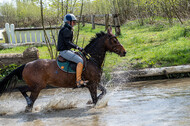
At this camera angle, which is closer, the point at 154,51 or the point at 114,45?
the point at 114,45

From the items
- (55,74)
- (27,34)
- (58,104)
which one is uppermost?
(55,74)

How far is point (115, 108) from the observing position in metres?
7.19

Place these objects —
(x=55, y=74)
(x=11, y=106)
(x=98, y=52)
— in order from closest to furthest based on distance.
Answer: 1. (x=55, y=74)
2. (x=98, y=52)
3. (x=11, y=106)

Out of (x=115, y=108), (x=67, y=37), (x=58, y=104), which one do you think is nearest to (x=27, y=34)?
(x=58, y=104)

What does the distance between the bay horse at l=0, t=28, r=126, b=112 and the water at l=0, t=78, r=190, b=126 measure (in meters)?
0.47

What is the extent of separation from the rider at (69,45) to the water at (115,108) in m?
0.93

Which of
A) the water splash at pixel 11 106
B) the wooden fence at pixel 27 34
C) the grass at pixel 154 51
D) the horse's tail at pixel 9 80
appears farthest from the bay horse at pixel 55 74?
the wooden fence at pixel 27 34

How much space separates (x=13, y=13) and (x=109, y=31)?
97.6 feet

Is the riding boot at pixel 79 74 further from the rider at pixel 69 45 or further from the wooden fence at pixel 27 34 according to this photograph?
the wooden fence at pixel 27 34

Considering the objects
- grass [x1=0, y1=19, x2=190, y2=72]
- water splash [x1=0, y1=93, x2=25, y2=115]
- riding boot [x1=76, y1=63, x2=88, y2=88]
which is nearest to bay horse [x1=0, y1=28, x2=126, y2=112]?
riding boot [x1=76, y1=63, x2=88, y2=88]

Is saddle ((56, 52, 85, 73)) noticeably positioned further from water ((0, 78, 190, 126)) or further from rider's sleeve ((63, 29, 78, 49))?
water ((0, 78, 190, 126))

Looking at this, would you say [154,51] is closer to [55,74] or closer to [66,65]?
[66,65]

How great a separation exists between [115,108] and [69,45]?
1958 millimetres

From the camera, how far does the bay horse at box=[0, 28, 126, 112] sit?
7.22m
